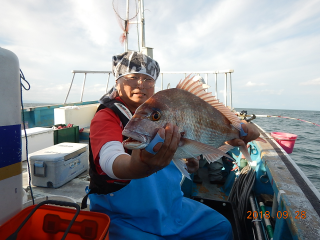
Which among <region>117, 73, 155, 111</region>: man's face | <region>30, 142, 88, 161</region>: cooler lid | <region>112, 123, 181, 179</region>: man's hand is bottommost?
<region>30, 142, 88, 161</region>: cooler lid

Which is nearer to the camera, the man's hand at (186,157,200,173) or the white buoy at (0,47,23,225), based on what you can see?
the white buoy at (0,47,23,225)

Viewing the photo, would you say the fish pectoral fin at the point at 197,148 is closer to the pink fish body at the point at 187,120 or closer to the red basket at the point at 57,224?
the pink fish body at the point at 187,120

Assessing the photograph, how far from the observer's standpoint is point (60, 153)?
11.0 feet

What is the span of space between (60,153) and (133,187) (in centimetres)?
227

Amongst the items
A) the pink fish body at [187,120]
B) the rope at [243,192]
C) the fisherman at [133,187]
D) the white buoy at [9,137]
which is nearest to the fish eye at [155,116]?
the pink fish body at [187,120]

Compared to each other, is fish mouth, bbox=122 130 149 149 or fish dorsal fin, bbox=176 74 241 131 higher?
fish dorsal fin, bbox=176 74 241 131

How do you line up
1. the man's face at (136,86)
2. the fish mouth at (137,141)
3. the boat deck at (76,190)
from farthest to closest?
the boat deck at (76,190)
the man's face at (136,86)
the fish mouth at (137,141)

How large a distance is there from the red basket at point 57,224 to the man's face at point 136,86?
3.69 ft

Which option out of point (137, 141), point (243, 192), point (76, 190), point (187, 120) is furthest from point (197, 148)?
point (76, 190)

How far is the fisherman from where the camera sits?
152 cm

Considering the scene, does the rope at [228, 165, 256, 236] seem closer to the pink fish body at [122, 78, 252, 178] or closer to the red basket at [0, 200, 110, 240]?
the pink fish body at [122, 78, 252, 178]

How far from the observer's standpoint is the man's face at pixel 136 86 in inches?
71.0

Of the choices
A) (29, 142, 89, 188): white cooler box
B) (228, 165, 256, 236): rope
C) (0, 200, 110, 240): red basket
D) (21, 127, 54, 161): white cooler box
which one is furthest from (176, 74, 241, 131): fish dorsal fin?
(21, 127, 54, 161): white cooler box

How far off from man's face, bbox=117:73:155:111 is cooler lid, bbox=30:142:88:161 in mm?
2138
